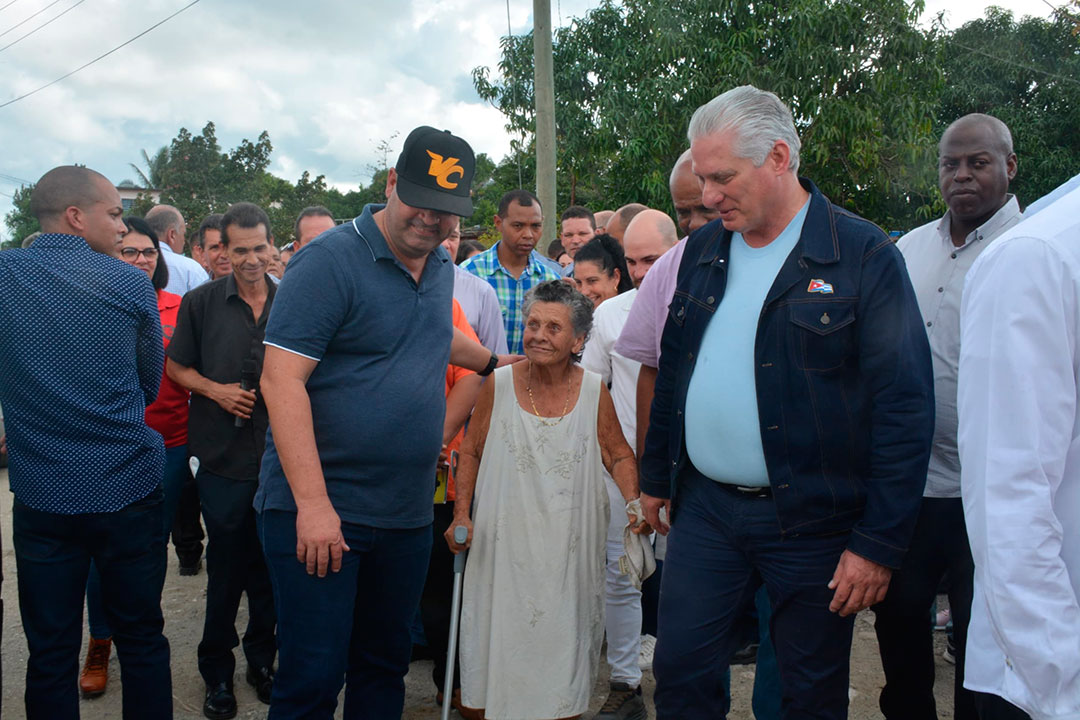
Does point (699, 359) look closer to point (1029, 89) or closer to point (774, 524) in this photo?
point (774, 524)

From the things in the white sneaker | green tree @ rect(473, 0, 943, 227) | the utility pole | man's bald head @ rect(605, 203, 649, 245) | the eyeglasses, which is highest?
green tree @ rect(473, 0, 943, 227)

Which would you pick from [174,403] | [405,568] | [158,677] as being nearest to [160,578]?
[158,677]

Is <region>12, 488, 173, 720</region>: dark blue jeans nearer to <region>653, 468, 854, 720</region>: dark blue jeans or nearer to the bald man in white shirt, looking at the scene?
<region>653, 468, 854, 720</region>: dark blue jeans

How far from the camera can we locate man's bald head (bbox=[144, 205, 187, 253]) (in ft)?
21.6

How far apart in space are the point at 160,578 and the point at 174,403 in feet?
4.63

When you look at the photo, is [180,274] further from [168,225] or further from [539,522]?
[539,522]

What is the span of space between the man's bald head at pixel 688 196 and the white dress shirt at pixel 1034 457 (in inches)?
87.6

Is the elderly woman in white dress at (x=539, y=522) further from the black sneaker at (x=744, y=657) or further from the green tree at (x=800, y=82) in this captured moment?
the green tree at (x=800, y=82)

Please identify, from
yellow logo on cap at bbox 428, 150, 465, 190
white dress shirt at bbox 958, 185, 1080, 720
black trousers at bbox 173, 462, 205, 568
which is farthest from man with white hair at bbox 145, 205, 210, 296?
white dress shirt at bbox 958, 185, 1080, 720

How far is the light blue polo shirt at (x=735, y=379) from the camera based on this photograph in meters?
2.50

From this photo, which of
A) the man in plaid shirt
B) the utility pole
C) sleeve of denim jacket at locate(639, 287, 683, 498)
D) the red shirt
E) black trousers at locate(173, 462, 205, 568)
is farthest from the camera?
the utility pole

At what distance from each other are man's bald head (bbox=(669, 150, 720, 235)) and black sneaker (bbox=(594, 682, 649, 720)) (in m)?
2.10

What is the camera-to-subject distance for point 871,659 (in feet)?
14.3

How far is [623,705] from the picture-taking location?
12.4ft
